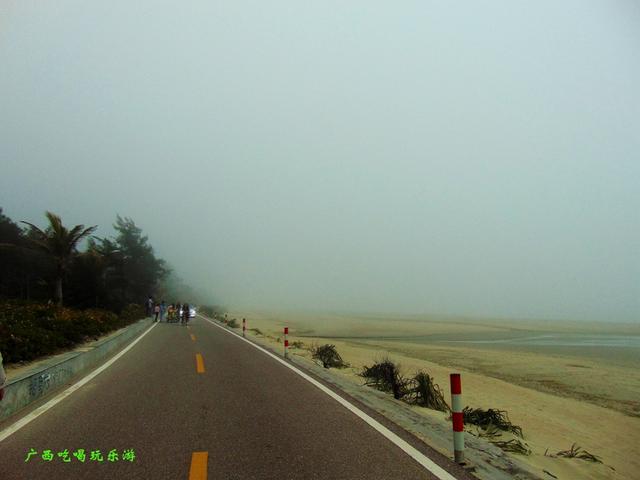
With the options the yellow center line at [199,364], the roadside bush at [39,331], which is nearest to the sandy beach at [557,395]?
the yellow center line at [199,364]

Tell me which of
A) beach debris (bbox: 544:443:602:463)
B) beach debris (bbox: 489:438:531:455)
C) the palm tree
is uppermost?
the palm tree

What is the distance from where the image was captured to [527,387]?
14703 mm

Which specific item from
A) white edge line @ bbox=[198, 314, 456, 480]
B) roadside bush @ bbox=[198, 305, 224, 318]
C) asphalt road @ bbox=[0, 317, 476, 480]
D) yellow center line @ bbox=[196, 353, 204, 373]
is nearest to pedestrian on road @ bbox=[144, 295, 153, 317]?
roadside bush @ bbox=[198, 305, 224, 318]

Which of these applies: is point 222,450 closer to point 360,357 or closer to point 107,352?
point 107,352

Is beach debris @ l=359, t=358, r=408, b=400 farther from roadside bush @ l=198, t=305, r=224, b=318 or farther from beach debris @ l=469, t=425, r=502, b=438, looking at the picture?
roadside bush @ l=198, t=305, r=224, b=318

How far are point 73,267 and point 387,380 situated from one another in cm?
Answer: 3081

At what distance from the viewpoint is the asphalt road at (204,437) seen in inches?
199

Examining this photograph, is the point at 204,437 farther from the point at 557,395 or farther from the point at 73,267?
the point at 73,267

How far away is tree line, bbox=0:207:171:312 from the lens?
29281mm

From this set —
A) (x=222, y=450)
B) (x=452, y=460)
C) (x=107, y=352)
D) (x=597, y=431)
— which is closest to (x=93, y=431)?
(x=222, y=450)

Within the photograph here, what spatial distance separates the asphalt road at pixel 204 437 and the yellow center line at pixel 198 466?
1cm

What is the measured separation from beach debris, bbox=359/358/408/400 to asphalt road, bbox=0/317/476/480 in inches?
79.3

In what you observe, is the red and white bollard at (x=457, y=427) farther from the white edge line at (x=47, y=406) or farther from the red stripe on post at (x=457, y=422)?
the white edge line at (x=47, y=406)

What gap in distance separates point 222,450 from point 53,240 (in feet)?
90.7
